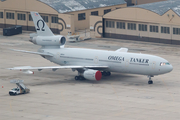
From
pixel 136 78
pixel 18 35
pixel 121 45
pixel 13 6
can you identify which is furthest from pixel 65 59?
pixel 13 6

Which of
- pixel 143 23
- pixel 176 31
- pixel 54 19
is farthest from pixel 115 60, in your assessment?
pixel 54 19

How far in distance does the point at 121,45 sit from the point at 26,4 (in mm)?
30944

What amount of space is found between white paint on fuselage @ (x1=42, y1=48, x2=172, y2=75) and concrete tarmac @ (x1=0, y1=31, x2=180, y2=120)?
82.0 inches

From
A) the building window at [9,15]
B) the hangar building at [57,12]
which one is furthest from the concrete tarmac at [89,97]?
the building window at [9,15]

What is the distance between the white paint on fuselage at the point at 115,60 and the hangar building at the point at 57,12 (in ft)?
117

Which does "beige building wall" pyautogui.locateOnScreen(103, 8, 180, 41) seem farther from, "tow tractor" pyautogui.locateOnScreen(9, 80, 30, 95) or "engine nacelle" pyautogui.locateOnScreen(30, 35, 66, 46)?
"tow tractor" pyautogui.locateOnScreen(9, 80, 30, 95)

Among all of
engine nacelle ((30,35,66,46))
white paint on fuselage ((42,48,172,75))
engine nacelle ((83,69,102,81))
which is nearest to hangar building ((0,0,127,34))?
engine nacelle ((30,35,66,46))

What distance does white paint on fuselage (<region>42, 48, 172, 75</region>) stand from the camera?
54.7 meters

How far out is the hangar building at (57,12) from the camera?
9800 cm

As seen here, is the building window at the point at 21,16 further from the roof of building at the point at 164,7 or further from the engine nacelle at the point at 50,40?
the engine nacelle at the point at 50,40

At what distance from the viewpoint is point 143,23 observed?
3484 inches

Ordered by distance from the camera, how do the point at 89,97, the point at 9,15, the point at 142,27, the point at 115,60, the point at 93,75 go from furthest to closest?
the point at 9,15
the point at 142,27
the point at 115,60
the point at 93,75
the point at 89,97

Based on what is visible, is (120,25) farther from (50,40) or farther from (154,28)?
(50,40)

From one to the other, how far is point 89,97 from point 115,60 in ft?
32.8
